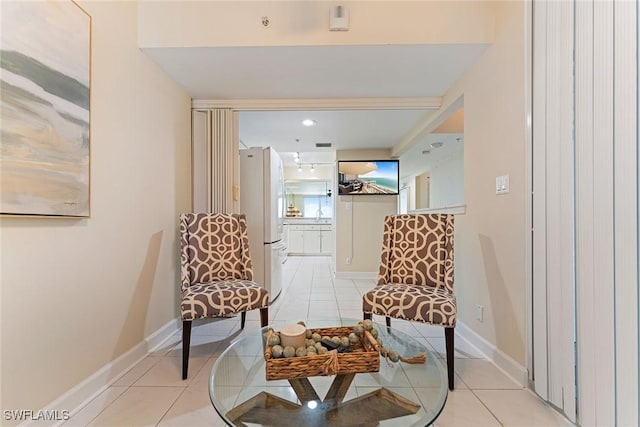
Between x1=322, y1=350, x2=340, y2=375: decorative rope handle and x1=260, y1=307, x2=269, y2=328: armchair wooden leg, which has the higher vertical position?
x1=322, y1=350, x2=340, y2=375: decorative rope handle

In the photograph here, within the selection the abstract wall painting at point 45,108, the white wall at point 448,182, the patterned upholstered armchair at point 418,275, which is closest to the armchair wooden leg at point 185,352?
the abstract wall painting at point 45,108

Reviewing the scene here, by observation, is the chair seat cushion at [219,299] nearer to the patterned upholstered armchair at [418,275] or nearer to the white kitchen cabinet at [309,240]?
the patterned upholstered armchair at [418,275]

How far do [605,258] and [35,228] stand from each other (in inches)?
95.2

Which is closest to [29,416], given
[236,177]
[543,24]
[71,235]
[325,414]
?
[71,235]

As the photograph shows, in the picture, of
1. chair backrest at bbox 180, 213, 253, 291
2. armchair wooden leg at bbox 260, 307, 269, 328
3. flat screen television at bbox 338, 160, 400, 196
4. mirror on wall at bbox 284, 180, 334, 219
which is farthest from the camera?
mirror on wall at bbox 284, 180, 334, 219

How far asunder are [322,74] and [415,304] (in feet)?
6.27

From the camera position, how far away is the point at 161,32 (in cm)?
207

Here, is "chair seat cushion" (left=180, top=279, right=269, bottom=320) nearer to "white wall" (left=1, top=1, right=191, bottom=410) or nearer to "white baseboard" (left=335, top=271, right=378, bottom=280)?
"white wall" (left=1, top=1, right=191, bottom=410)

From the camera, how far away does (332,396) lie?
1.08m

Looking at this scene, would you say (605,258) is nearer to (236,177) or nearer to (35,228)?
(35,228)

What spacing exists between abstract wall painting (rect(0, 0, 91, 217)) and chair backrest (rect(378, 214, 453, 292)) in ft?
6.71

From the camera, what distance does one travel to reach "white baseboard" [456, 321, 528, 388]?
69.1 inches

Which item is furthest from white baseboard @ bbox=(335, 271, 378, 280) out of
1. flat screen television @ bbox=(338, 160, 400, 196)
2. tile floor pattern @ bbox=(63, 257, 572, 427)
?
tile floor pattern @ bbox=(63, 257, 572, 427)

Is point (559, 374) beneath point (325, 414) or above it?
beneath
